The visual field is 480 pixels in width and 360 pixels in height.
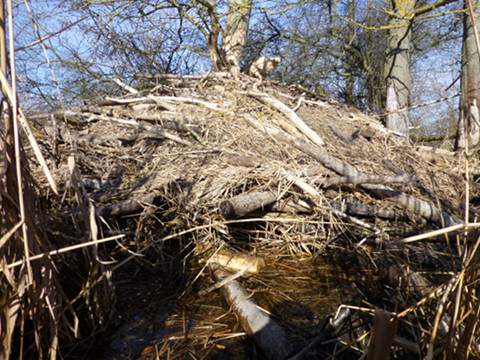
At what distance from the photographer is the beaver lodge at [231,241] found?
108 centimetres

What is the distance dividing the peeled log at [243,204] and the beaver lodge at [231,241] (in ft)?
0.04

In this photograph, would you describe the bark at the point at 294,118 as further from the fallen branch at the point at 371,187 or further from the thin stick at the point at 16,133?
the thin stick at the point at 16,133

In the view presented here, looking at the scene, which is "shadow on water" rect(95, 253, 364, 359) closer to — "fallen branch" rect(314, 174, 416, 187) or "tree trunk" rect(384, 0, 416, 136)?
"fallen branch" rect(314, 174, 416, 187)

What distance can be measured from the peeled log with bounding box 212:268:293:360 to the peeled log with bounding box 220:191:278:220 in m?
0.47

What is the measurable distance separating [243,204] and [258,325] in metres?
0.88

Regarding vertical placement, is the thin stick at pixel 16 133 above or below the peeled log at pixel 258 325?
above

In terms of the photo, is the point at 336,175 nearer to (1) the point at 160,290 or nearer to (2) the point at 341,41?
(1) the point at 160,290

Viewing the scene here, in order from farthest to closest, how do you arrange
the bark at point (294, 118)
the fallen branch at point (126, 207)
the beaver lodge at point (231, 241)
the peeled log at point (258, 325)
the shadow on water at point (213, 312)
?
1. the bark at point (294, 118)
2. the fallen branch at point (126, 207)
3. the shadow on water at point (213, 312)
4. the peeled log at point (258, 325)
5. the beaver lodge at point (231, 241)

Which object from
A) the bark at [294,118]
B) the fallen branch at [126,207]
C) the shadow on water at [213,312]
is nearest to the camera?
the shadow on water at [213,312]

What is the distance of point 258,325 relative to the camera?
57.1 inches

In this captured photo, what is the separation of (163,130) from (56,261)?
6.51 ft

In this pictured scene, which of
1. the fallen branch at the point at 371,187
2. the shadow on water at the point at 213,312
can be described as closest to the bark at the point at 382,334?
the shadow on water at the point at 213,312

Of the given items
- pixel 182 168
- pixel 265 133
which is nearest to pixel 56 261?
pixel 182 168

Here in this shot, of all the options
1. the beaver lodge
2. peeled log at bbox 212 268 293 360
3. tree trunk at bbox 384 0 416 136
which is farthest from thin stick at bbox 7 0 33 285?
tree trunk at bbox 384 0 416 136
